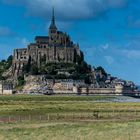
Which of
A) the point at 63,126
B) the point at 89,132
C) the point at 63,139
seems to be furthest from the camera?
the point at 63,126

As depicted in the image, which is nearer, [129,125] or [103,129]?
[103,129]

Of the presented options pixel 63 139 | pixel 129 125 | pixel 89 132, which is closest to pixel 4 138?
pixel 63 139

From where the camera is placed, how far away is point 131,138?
129 ft

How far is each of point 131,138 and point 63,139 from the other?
15.8 ft

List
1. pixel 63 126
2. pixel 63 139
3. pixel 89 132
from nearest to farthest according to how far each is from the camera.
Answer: pixel 63 139, pixel 89 132, pixel 63 126

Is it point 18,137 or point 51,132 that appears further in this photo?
point 51,132

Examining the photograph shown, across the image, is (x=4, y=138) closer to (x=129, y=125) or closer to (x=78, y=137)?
(x=78, y=137)

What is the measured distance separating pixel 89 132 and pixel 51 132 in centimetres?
295

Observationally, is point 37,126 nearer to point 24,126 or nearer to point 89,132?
point 24,126

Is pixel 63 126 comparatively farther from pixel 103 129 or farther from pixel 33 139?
pixel 33 139

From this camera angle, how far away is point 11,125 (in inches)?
1935

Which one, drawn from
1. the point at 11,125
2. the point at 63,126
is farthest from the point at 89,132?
the point at 11,125

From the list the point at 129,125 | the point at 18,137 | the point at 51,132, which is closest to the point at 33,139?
the point at 18,137

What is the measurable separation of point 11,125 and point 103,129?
29.0ft
